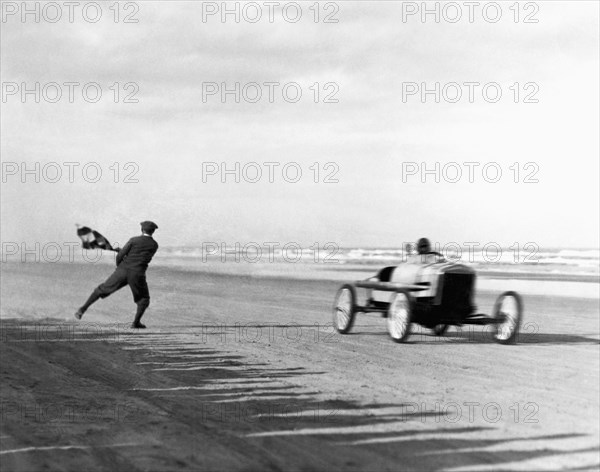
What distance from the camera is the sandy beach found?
6531 mm

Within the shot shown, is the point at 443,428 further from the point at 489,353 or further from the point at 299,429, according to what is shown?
the point at 489,353

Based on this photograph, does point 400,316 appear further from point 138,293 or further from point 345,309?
point 138,293

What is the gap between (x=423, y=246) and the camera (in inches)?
566

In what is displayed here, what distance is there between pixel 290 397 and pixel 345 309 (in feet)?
20.3

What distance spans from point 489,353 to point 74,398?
248 inches

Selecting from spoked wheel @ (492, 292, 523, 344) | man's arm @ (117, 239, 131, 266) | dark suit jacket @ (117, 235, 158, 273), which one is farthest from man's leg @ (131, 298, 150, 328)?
spoked wheel @ (492, 292, 523, 344)

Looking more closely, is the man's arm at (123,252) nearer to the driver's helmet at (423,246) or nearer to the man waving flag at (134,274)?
the man waving flag at (134,274)

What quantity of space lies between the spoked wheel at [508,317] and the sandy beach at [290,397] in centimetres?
31

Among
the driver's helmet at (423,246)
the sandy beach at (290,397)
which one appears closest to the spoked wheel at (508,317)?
the sandy beach at (290,397)

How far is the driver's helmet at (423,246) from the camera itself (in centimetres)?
1431

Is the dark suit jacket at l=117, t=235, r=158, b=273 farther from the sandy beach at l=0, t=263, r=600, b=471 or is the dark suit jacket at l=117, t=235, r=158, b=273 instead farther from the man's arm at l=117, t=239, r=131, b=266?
the sandy beach at l=0, t=263, r=600, b=471

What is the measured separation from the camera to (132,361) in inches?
450

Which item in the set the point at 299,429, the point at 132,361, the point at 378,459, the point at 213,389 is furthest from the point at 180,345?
the point at 378,459

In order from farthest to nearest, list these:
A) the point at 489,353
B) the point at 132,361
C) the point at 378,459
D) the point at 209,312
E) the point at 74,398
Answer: the point at 209,312
the point at 489,353
the point at 132,361
the point at 74,398
the point at 378,459
